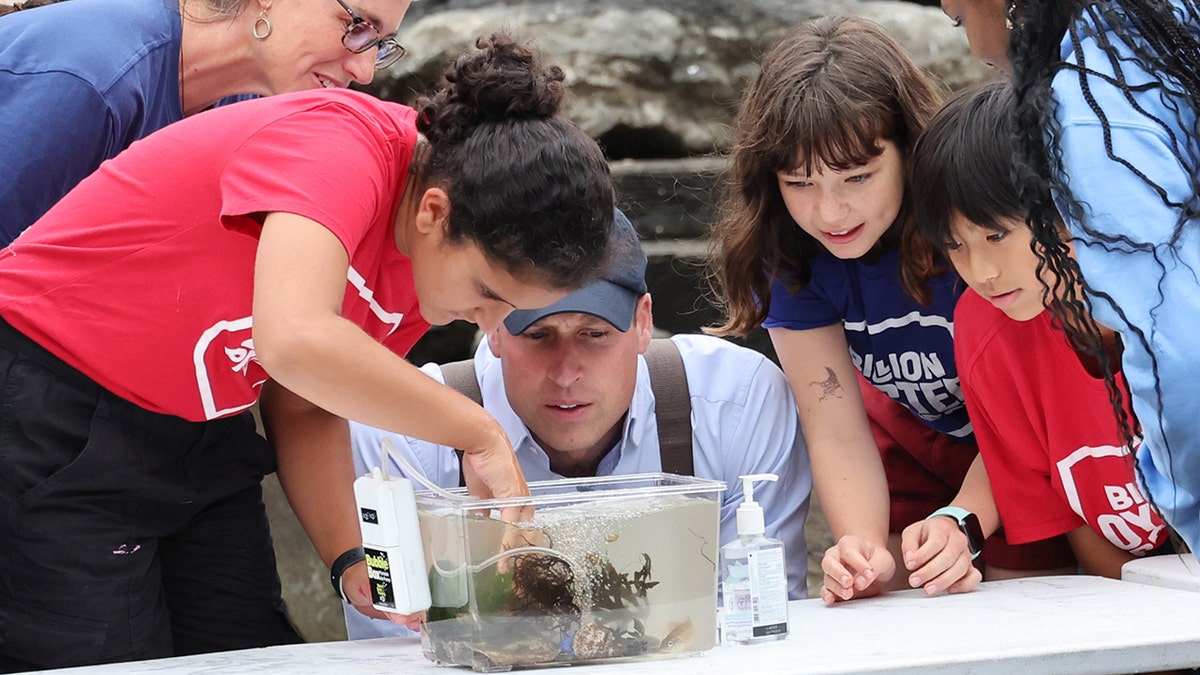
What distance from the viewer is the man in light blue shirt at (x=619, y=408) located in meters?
2.16

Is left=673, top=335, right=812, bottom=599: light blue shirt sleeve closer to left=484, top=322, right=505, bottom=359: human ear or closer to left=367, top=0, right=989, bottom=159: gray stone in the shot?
left=484, top=322, right=505, bottom=359: human ear

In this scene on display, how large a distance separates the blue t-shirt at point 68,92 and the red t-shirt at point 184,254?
0.13m

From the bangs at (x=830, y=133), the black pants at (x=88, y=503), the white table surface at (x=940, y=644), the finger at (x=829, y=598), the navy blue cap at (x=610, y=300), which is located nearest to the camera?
the white table surface at (x=940, y=644)

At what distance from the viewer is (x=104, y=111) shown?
1749mm

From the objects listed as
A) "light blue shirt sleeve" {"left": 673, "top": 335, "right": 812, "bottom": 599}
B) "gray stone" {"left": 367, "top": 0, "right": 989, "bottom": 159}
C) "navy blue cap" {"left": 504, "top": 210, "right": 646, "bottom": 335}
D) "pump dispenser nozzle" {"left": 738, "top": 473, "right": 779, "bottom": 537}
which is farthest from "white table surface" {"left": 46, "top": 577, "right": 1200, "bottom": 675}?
"gray stone" {"left": 367, "top": 0, "right": 989, "bottom": 159}

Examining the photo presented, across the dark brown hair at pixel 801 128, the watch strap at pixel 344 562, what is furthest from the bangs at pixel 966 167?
the watch strap at pixel 344 562

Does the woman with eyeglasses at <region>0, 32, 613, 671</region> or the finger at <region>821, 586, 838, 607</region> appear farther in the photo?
the finger at <region>821, 586, 838, 607</region>

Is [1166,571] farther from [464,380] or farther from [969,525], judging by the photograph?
[464,380]

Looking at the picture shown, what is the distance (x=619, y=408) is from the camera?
220cm

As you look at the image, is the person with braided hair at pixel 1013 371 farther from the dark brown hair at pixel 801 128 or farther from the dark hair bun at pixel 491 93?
the dark hair bun at pixel 491 93

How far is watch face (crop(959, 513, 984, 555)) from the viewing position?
1885 millimetres

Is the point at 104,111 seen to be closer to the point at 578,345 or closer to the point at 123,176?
the point at 123,176

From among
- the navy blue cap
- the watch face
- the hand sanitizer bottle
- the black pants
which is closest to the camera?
the hand sanitizer bottle

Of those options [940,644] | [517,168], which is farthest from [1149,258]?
[517,168]
